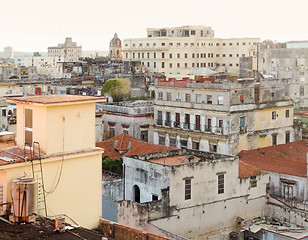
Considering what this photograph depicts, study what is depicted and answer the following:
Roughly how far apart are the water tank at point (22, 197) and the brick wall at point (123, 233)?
259 centimetres

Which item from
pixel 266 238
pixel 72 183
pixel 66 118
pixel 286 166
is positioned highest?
pixel 66 118

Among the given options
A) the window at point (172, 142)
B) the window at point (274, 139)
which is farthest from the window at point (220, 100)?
the window at point (274, 139)

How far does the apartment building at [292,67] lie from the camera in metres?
86.5

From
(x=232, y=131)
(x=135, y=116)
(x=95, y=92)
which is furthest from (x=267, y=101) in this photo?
(x=95, y=92)

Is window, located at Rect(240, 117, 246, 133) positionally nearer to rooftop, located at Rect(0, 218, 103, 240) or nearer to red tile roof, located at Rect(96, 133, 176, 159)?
red tile roof, located at Rect(96, 133, 176, 159)

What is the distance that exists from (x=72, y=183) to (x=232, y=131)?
3253 centimetres

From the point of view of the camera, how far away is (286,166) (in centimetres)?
4088

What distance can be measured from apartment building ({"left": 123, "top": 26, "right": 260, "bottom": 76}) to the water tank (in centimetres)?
10562

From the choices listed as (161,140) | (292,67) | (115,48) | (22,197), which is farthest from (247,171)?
(115,48)

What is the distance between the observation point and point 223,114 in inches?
1941

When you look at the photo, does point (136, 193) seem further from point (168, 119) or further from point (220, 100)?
point (168, 119)

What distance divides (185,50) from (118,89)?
5592 cm

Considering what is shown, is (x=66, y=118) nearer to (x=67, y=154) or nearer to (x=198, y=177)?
(x=67, y=154)

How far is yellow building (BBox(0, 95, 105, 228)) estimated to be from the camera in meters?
17.6
